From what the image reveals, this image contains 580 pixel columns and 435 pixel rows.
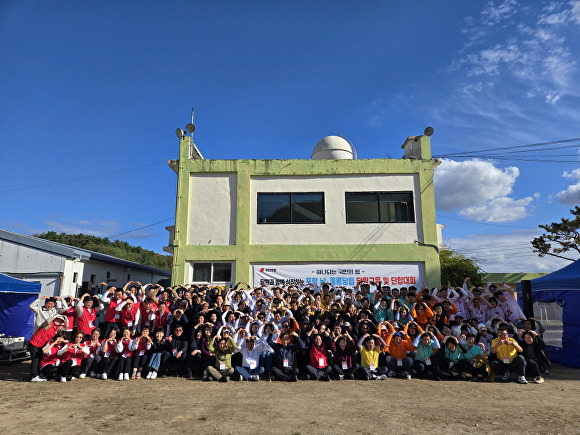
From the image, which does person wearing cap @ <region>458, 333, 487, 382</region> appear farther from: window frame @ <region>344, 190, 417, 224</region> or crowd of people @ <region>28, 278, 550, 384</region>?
window frame @ <region>344, 190, 417, 224</region>

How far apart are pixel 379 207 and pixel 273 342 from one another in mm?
7085

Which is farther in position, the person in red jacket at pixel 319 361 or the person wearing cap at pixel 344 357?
the person wearing cap at pixel 344 357

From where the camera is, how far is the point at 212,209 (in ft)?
45.5

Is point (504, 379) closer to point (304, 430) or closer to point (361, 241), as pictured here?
point (304, 430)

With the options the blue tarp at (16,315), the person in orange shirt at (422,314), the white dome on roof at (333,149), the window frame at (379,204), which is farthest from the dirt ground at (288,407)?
the white dome on roof at (333,149)

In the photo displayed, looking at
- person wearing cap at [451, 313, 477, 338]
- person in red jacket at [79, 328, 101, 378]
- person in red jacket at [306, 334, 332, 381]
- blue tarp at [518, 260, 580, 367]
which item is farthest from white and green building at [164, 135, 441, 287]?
person in red jacket at [306, 334, 332, 381]

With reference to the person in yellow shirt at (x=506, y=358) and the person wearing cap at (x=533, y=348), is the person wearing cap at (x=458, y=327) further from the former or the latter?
the person wearing cap at (x=533, y=348)

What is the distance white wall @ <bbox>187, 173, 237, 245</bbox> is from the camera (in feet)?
44.9

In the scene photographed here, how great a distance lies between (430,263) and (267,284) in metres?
5.58

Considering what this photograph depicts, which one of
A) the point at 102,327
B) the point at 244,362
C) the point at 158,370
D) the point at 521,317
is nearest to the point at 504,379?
the point at 521,317

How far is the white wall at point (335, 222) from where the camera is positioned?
13.6 meters

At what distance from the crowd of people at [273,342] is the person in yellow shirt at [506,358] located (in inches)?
0.8

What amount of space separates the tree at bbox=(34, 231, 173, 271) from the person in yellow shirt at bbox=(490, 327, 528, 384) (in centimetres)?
3013

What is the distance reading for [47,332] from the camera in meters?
8.25
